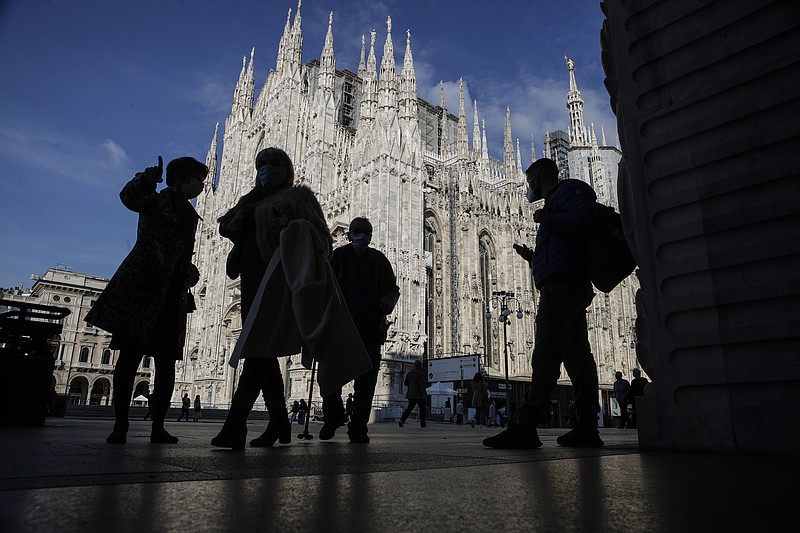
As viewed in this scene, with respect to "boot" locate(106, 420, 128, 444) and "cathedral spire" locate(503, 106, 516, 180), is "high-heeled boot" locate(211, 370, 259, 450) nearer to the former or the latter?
"boot" locate(106, 420, 128, 444)

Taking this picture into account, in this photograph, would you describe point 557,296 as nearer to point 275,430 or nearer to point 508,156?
point 275,430

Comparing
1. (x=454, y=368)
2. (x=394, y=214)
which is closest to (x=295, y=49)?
(x=394, y=214)

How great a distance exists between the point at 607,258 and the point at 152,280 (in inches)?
124

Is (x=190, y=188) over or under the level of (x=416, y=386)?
over

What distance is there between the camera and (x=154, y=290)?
140 inches

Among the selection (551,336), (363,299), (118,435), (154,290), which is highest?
(363,299)

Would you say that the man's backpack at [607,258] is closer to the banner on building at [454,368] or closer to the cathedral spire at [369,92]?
the banner on building at [454,368]

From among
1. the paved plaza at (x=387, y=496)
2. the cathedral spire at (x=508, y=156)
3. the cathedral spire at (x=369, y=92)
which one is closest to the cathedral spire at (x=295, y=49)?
the cathedral spire at (x=369, y=92)

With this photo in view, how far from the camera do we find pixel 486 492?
1.44 m

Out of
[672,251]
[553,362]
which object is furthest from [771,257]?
[553,362]

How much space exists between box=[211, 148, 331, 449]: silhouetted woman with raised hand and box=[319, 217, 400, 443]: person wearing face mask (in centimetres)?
101

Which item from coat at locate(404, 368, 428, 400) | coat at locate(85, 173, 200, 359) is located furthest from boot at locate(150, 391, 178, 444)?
coat at locate(404, 368, 428, 400)

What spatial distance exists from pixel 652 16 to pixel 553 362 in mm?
2550

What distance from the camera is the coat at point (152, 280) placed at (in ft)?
11.2
